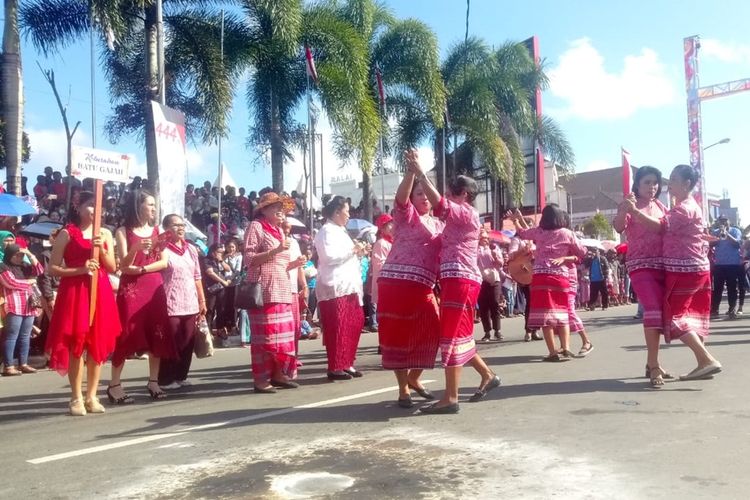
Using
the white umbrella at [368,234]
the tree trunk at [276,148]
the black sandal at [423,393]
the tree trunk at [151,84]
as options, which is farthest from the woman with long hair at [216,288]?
the black sandal at [423,393]

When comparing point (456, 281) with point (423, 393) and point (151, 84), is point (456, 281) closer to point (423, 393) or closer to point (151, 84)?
point (423, 393)

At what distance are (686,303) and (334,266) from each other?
11.1ft

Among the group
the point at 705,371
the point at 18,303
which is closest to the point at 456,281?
the point at 705,371

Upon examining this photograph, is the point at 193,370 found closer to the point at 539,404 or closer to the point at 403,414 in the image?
the point at 403,414

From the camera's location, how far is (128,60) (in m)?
18.3

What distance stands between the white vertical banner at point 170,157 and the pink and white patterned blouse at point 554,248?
7218 millimetres

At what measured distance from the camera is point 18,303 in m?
Result: 9.04

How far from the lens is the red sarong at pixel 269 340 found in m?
6.62

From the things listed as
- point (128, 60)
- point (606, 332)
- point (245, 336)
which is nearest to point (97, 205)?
point (245, 336)

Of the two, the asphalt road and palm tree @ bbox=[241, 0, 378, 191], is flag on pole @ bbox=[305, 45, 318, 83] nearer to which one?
palm tree @ bbox=[241, 0, 378, 191]

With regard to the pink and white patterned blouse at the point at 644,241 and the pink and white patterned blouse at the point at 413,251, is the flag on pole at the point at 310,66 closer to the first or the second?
the pink and white patterned blouse at the point at 644,241

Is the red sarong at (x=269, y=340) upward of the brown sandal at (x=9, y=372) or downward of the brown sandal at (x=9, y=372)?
upward

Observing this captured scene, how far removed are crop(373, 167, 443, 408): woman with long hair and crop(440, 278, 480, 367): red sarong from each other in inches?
6.7

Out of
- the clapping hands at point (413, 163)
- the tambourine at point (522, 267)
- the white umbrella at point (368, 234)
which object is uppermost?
the white umbrella at point (368, 234)
